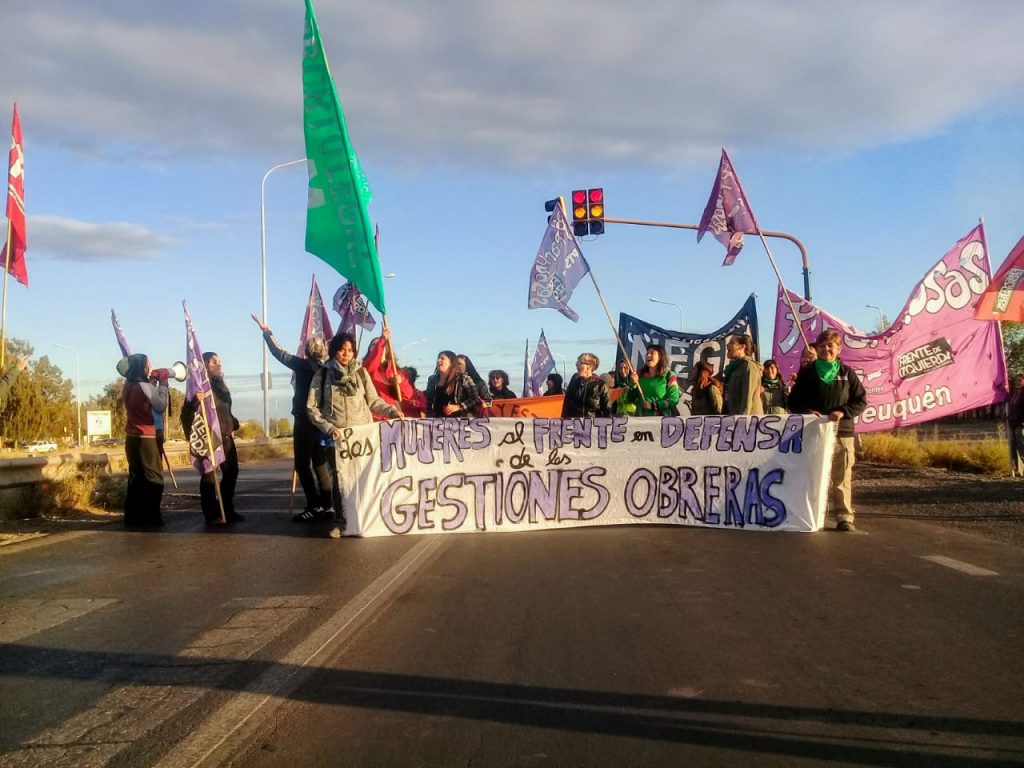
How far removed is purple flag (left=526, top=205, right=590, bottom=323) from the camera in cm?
1377

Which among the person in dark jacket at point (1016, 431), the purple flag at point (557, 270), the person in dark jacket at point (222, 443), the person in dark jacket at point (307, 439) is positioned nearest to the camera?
the person in dark jacket at point (307, 439)

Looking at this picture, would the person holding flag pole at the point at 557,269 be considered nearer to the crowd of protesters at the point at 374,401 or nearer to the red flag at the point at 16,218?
the crowd of protesters at the point at 374,401

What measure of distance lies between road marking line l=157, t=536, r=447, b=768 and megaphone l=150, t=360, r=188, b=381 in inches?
206

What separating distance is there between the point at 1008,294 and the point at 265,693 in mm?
9248

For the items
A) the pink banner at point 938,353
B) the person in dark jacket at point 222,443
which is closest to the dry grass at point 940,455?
the pink banner at point 938,353

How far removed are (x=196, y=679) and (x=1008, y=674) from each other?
3.79 m

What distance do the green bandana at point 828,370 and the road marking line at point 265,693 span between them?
195 inches

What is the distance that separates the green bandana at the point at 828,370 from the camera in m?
Answer: 9.20

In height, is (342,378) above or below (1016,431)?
above

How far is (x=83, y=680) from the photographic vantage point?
454cm

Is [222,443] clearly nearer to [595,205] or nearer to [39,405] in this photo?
[595,205]

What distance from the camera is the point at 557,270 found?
14.0 metres

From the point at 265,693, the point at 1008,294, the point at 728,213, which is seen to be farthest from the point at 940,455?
the point at 265,693

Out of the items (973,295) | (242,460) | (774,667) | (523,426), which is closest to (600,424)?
(523,426)
